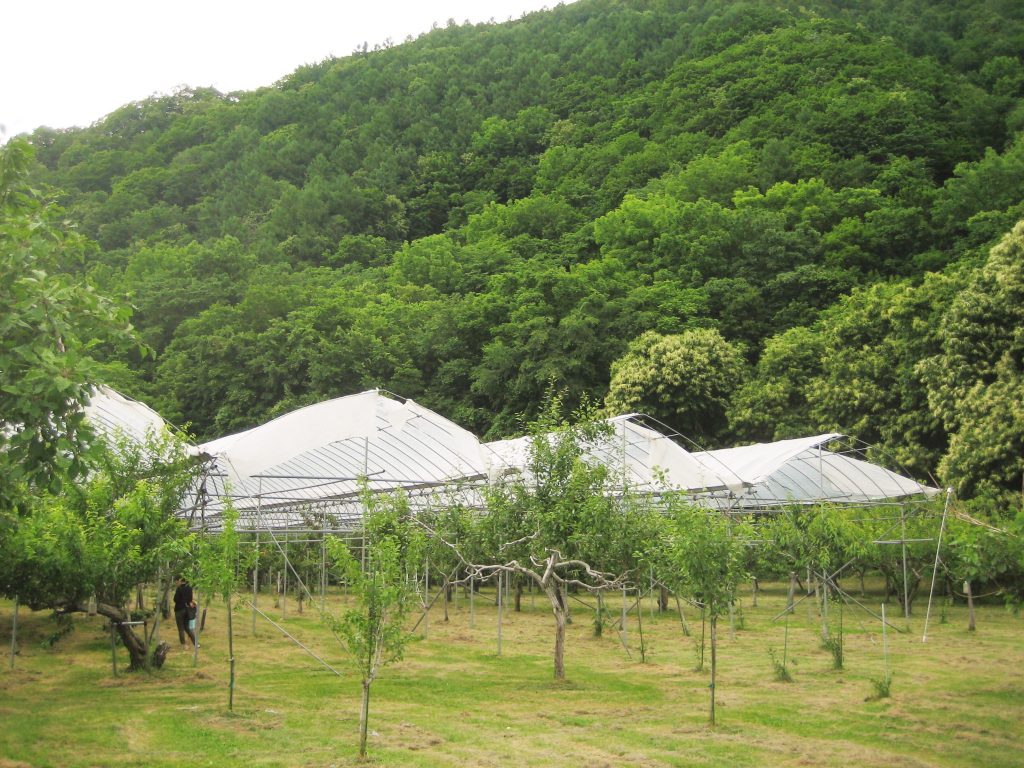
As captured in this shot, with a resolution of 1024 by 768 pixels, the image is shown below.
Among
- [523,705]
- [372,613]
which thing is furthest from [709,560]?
[372,613]

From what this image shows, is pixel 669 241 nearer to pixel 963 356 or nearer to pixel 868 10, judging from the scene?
pixel 963 356

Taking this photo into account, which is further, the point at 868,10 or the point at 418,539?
the point at 868,10

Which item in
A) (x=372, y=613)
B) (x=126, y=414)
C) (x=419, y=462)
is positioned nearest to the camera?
(x=372, y=613)

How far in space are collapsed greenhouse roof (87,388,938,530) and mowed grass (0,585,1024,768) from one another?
141 inches

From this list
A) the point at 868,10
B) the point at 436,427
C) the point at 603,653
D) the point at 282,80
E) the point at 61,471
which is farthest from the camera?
the point at 282,80

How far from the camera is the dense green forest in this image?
38.9 m

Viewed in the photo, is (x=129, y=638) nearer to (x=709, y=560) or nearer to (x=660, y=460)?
(x=709, y=560)

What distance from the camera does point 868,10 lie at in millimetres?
77500

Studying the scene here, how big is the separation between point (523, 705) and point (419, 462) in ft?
46.1

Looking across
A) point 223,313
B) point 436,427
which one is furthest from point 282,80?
point 436,427

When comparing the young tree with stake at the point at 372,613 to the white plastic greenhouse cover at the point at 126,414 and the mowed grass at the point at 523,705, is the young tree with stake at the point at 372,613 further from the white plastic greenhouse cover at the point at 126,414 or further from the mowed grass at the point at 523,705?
the white plastic greenhouse cover at the point at 126,414

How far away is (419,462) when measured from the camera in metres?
29.0

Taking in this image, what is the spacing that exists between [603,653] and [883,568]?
11261mm

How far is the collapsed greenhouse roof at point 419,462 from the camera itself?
24.8 meters
